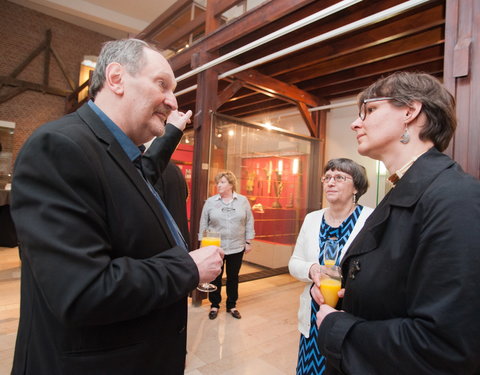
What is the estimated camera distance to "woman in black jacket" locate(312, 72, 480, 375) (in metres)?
0.79

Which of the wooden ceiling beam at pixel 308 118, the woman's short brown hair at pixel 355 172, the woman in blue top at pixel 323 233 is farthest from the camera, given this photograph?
the wooden ceiling beam at pixel 308 118

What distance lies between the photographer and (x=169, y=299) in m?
0.90

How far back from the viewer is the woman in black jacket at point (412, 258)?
0.79m

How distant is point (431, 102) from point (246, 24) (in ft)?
10.7

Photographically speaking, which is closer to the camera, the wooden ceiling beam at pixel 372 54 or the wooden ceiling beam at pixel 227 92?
the wooden ceiling beam at pixel 372 54

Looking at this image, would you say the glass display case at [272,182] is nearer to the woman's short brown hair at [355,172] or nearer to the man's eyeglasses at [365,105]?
the woman's short brown hair at [355,172]

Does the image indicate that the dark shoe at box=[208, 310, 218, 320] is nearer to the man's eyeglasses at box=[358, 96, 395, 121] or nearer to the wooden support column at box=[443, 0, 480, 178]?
the wooden support column at box=[443, 0, 480, 178]

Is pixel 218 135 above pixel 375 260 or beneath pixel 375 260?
above

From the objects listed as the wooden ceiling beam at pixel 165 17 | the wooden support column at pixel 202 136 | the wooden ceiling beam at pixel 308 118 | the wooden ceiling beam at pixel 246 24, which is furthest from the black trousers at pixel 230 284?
the wooden ceiling beam at pixel 165 17

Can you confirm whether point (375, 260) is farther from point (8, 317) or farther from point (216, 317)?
point (8, 317)

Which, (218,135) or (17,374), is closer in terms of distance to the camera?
(17,374)

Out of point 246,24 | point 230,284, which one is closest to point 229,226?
→ point 230,284

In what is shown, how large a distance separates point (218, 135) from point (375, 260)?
3.96m

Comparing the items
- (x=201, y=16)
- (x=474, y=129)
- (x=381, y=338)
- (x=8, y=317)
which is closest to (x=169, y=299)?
(x=381, y=338)
